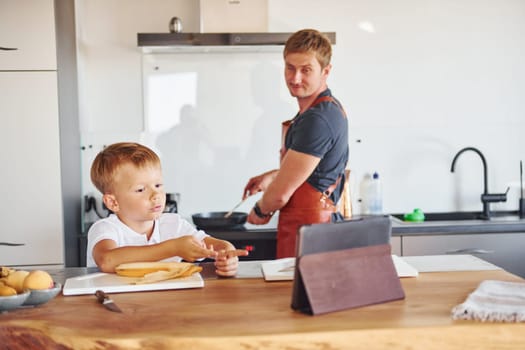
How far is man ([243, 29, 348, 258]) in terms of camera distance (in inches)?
92.4

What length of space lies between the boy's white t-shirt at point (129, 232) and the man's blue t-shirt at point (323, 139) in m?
0.51

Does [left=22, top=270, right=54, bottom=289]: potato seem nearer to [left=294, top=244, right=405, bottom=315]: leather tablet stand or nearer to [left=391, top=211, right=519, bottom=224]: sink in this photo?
[left=294, top=244, right=405, bottom=315]: leather tablet stand

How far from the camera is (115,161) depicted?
6.30 feet

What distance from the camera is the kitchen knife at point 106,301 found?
1422mm

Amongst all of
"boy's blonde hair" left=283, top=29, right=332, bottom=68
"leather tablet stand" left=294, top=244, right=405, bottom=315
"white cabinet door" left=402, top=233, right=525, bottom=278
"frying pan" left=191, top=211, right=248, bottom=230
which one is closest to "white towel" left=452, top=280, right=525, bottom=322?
"leather tablet stand" left=294, top=244, right=405, bottom=315

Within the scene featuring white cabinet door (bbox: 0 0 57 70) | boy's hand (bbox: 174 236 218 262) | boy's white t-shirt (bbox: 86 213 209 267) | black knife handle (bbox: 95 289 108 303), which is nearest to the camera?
black knife handle (bbox: 95 289 108 303)

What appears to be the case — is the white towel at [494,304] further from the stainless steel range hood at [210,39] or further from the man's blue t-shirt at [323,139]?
the stainless steel range hood at [210,39]

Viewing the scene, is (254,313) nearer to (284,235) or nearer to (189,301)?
(189,301)

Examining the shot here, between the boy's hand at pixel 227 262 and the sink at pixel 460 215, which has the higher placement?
the boy's hand at pixel 227 262

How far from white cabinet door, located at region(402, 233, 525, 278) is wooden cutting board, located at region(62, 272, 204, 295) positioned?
1730mm

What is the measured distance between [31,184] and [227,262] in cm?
176

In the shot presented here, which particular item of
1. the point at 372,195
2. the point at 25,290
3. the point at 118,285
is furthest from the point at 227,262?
the point at 372,195

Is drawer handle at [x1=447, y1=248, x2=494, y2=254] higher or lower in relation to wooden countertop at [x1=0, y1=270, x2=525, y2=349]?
lower

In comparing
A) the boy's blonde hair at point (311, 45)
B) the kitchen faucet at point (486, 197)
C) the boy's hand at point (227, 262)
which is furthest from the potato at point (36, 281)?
the kitchen faucet at point (486, 197)
